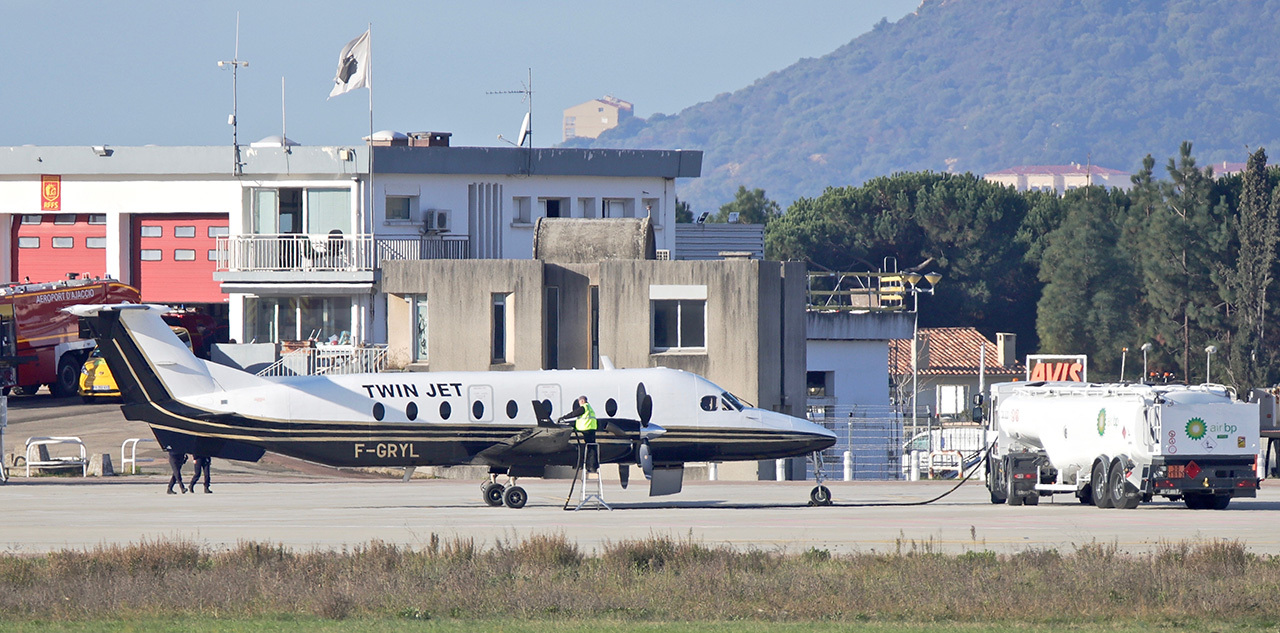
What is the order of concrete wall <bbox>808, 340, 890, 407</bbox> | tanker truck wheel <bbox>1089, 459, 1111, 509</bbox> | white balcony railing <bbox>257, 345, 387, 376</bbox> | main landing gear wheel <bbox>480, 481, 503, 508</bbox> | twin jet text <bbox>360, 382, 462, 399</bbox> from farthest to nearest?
1. concrete wall <bbox>808, 340, 890, 407</bbox>
2. white balcony railing <bbox>257, 345, 387, 376</bbox>
3. main landing gear wheel <bbox>480, 481, 503, 508</bbox>
4. twin jet text <bbox>360, 382, 462, 399</bbox>
5. tanker truck wheel <bbox>1089, 459, 1111, 509</bbox>

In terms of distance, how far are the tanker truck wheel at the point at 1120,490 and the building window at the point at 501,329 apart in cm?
1983

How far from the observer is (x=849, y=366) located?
195 ft

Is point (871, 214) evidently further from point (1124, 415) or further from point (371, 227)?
point (1124, 415)

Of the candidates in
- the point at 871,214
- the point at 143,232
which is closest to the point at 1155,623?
the point at 143,232

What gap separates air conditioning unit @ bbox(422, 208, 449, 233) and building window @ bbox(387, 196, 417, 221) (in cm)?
60

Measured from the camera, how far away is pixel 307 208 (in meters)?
55.2

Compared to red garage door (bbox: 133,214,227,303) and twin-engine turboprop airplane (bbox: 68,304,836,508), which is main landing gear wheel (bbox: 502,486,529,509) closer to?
twin-engine turboprop airplane (bbox: 68,304,836,508)

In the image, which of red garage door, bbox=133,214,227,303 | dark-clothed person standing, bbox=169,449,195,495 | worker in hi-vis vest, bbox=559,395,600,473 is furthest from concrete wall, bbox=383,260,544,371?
red garage door, bbox=133,214,227,303

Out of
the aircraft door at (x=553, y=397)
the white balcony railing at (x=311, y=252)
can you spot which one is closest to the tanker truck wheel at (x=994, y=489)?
the aircraft door at (x=553, y=397)

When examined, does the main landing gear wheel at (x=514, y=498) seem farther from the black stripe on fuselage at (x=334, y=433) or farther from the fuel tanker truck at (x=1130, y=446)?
the fuel tanker truck at (x=1130, y=446)

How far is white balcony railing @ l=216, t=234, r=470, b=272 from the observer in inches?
2080

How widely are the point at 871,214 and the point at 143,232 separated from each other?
8004 centimetres

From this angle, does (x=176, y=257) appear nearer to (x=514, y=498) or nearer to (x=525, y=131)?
(x=525, y=131)

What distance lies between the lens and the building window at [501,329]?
45438 mm
